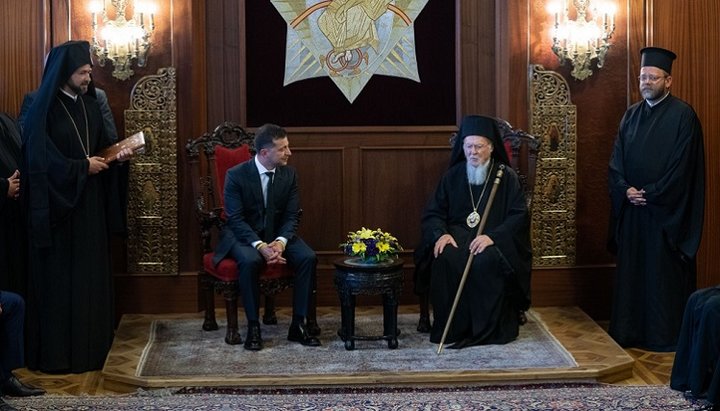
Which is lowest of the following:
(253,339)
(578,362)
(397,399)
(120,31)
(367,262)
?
(397,399)

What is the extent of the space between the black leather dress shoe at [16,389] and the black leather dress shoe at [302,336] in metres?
1.64

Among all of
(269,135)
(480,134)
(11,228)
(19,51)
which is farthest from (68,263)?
(480,134)

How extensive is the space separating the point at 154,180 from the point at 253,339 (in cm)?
160

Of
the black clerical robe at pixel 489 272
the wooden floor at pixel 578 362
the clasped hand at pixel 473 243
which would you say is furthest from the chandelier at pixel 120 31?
the clasped hand at pixel 473 243

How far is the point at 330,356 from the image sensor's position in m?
6.84

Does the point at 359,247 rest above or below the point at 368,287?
above

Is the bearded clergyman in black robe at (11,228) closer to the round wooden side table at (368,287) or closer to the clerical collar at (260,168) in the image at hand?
the clerical collar at (260,168)

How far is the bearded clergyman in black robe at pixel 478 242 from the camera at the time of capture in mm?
7109

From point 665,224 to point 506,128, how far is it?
1.29 meters

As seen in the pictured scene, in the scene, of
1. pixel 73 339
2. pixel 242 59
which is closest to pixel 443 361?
pixel 73 339

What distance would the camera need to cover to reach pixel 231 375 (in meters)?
6.47

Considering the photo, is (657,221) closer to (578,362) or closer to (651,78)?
(651,78)

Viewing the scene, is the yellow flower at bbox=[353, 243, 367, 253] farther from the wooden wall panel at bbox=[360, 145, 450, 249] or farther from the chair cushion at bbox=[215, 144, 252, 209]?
the wooden wall panel at bbox=[360, 145, 450, 249]

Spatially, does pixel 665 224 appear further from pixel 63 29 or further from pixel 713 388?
pixel 63 29
